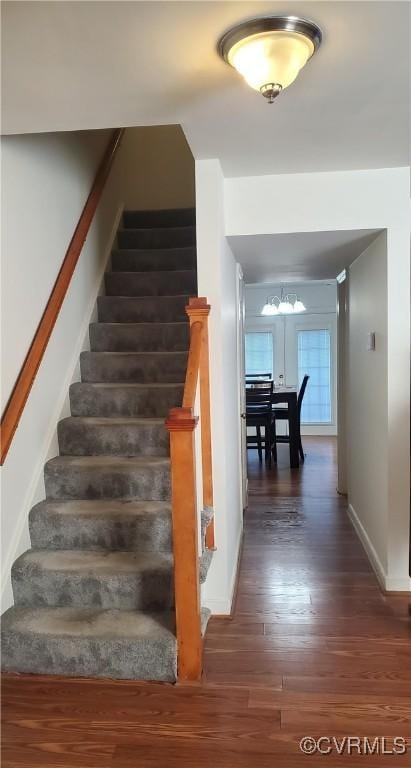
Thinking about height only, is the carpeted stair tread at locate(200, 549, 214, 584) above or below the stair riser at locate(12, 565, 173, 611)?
above

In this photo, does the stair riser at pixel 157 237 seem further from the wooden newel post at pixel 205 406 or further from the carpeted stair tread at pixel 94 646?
the carpeted stair tread at pixel 94 646

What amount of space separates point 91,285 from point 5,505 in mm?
1700

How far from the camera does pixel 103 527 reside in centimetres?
251

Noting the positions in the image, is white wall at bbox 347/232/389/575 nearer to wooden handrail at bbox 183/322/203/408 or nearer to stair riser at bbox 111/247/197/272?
wooden handrail at bbox 183/322/203/408

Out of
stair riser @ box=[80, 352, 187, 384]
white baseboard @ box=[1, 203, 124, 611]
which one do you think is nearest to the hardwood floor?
white baseboard @ box=[1, 203, 124, 611]

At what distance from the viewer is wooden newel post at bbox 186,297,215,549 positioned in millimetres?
2461

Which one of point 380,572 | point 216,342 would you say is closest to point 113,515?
point 216,342

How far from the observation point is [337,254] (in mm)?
3443

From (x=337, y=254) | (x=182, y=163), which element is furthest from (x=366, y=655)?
(x=182, y=163)

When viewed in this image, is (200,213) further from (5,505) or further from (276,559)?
(276,559)

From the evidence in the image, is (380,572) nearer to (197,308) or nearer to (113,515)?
(113,515)

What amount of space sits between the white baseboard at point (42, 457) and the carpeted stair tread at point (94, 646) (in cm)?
21

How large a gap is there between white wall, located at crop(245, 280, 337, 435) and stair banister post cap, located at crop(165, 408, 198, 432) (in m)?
6.18

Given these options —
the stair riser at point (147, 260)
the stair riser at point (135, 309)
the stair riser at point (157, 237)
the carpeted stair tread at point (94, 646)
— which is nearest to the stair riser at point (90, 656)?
the carpeted stair tread at point (94, 646)
